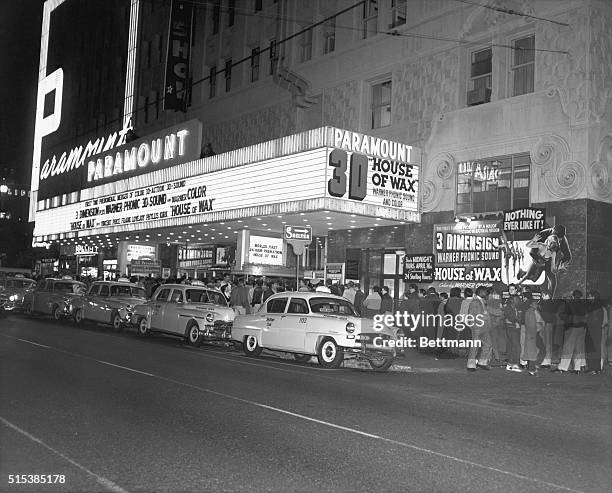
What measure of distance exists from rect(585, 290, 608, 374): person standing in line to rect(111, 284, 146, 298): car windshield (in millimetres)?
14841

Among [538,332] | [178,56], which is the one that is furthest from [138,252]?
[538,332]

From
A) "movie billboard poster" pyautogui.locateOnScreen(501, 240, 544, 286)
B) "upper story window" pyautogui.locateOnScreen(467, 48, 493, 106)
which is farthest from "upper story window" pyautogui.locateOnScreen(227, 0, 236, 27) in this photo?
"movie billboard poster" pyautogui.locateOnScreen(501, 240, 544, 286)

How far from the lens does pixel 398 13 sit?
2373 centimetres

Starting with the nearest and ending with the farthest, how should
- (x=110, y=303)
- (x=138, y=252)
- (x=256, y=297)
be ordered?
1. (x=256, y=297)
2. (x=110, y=303)
3. (x=138, y=252)

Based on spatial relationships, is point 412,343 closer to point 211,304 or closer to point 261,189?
point 211,304

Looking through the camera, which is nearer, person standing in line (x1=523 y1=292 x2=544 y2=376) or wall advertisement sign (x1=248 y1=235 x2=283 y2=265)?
person standing in line (x1=523 y1=292 x2=544 y2=376)

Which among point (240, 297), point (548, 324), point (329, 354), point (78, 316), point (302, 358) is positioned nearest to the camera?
point (329, 354)

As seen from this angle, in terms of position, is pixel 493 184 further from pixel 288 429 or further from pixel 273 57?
pixel 288 429

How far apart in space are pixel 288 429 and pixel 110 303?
16.2 meters

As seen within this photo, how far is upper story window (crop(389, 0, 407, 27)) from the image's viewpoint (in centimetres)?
2359

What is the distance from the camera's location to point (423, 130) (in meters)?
22.1

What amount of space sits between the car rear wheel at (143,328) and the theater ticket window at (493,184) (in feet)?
34.3

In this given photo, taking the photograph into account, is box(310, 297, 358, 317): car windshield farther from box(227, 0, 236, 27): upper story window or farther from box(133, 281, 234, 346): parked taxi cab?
box(227, 0, 236, 27): upper story window

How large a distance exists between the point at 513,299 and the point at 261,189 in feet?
32.5
